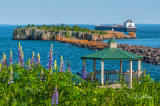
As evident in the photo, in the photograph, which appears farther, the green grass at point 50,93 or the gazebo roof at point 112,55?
the gazebo roof at point 112,55

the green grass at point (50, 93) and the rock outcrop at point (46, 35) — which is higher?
the green grass at point (50, 93)

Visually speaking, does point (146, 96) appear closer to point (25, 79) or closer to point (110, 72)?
point (25, 79)

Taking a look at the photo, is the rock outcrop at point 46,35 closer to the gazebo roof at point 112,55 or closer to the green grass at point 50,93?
the gazebo roof at point 112,55

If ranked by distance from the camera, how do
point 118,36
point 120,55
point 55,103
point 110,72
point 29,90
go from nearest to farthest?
point 55,103
point 29,90
point 120,55
point 110,72
point 118,36

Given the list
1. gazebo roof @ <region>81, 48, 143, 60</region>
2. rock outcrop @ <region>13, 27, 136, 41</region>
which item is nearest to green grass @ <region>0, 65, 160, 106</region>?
gazebo roof @ <region>81, 48, 143, 60</region>

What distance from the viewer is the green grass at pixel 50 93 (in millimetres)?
10586

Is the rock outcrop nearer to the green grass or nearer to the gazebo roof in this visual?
the gazebo roof

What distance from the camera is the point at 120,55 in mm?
17812

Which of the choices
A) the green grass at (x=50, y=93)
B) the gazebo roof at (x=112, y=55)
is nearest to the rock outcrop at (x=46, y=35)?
the gazebo roof at (x=112, y=55)

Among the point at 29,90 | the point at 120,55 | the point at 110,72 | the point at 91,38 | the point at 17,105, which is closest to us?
the point at 17,105

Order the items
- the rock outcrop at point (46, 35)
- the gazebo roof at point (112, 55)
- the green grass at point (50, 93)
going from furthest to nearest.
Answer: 1. the rock outcrop at point (46, 35)
2. the gazebo roof at point (112, 55)
3. the green grass at point (50, 93)

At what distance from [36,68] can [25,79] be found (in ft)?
2.60

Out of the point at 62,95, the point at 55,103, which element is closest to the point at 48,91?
the point at 62,95

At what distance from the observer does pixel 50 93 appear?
10.6 m
